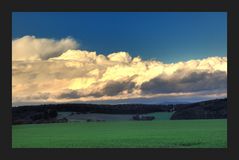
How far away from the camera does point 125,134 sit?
24281 mm

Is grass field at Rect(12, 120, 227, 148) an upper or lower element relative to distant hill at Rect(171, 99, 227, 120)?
lower

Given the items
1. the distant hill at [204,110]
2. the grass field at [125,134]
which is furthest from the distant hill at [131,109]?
the grass field at [125,134]

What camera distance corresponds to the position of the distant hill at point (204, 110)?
79.4ft

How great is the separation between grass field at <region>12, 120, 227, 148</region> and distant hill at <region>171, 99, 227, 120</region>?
0.18 metres

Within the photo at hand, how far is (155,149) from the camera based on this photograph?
2203 cm

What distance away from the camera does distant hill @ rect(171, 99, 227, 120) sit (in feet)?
79.4

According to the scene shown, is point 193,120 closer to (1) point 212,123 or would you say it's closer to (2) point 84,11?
(1) point 212,123

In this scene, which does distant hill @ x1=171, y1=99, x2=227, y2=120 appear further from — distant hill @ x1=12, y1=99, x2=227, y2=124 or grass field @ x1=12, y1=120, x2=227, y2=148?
grass field @ x1=12, y1=120, x2=227, y2=148

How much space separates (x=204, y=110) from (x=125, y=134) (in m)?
2.79

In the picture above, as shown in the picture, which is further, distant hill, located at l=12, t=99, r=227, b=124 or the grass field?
distant hill, located at l=12, t=99, r=227, b=124

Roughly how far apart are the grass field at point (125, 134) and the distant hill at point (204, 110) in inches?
7.0

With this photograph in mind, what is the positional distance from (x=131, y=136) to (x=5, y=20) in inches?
227

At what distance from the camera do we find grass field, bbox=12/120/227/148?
76.8 feet

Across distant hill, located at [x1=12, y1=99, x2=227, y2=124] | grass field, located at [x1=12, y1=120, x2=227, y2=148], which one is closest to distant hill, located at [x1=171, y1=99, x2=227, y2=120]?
distant hill, located at [x1=12, y1=99, x2=227, y2=124]
